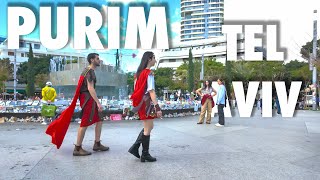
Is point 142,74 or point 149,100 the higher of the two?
point 142,74

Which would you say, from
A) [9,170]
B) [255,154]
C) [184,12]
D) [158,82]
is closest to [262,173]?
[255,154]

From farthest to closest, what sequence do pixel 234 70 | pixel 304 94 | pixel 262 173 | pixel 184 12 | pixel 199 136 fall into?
pixel 184 12, pixel 234 70, pixel 304 94, pixel 199 136, pixel 262 173

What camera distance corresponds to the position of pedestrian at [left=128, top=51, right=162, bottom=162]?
16.7ft

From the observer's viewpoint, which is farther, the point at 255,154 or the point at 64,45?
the point at 64,45

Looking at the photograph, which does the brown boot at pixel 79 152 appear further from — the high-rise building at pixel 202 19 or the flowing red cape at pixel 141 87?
the high-rise building at pixel 202 19

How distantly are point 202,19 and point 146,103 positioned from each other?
15345cm

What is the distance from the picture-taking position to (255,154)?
18.8ft

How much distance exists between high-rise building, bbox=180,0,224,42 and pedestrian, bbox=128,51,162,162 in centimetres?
14849

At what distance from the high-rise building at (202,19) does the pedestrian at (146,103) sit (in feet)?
487

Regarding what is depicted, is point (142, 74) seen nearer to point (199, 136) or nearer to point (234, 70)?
point (199, 136)

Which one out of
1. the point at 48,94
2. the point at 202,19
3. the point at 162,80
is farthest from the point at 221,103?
the point at 202,19

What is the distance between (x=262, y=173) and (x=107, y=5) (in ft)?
58.2

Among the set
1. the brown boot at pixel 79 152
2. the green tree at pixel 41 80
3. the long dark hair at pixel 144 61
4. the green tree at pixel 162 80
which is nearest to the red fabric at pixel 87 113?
the brown boot at pixel 79 152

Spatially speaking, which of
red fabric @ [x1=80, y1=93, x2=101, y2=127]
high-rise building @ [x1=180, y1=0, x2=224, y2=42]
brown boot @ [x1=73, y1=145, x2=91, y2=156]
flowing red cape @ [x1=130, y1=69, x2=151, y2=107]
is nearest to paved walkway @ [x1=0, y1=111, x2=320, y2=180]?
brown boot @ [x1=73, y1=145, x2=91, y2=156]
